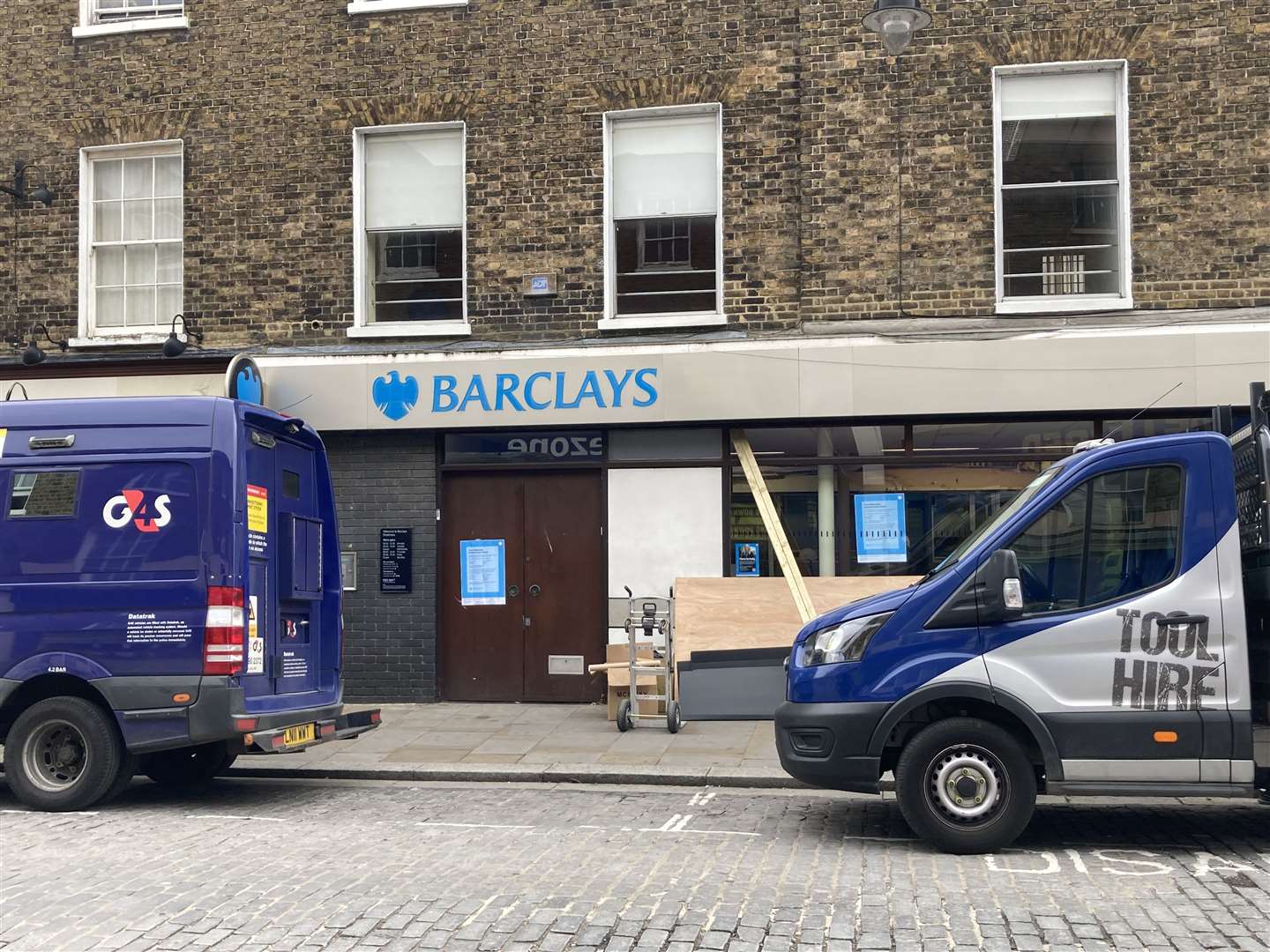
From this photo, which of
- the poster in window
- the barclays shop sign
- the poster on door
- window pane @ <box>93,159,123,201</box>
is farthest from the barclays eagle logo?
the poster in window

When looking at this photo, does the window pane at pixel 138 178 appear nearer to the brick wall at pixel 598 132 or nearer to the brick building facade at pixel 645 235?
the brick building facade at pixel 645 235

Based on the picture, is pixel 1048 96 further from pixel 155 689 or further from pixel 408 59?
pixel 155 689

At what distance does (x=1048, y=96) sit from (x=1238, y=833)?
815 centimetres

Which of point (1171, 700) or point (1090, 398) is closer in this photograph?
point (1171, 700)

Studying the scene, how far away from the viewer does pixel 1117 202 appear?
13.5 m

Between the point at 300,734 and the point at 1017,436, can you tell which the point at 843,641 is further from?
the point at 1017,436

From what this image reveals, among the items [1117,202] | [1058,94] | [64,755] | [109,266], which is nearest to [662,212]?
[1058,94]

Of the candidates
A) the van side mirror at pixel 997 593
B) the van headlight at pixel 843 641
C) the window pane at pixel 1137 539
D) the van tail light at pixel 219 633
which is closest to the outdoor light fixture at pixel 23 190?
the van tail light at pixel 219 633

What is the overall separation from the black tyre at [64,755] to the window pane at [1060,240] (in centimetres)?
929

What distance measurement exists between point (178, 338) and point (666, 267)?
209 inches

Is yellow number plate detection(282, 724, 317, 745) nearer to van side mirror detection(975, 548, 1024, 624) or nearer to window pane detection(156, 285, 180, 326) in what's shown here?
van side mirror detection(975, 548, 1024, 624)

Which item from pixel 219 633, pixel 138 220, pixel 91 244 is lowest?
pixel 219 633

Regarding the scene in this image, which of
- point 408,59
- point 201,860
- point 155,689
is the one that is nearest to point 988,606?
point 201,860

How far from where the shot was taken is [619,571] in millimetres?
13977
